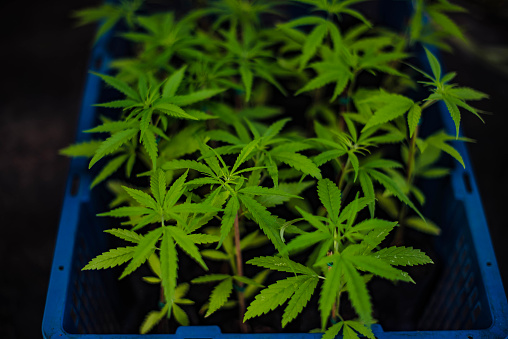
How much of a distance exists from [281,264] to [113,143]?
0.48 meters

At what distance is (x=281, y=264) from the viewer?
101 centimetres

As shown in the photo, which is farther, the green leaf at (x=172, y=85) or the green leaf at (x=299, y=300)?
the green leaf at (x=172, y=85)

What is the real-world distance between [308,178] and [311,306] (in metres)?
0.39

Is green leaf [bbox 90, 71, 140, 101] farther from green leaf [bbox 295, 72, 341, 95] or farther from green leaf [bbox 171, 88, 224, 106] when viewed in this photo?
green leaf [bbox 295, 72, 341, 95]

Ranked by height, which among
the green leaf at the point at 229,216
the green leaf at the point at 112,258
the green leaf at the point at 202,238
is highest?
the green leaf at the point at 229,216

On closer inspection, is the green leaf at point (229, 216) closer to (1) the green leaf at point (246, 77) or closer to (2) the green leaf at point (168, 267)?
(2) the green leaf at point (168, 267)

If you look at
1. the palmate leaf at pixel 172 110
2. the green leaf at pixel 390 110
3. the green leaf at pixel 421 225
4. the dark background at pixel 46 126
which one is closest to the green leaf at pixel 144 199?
the palmate leaf at pixel 172 110

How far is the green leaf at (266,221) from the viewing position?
36.5 inches

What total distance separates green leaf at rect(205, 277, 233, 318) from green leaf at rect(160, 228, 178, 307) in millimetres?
237

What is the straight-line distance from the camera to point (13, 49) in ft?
9.33

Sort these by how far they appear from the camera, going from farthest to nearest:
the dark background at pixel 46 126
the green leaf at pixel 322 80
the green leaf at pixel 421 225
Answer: the dark background at pixel 46 126 < the green leaf at pixel 421 225 < the green leaf at pixel 322 80

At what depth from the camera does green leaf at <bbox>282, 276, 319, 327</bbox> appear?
95cm

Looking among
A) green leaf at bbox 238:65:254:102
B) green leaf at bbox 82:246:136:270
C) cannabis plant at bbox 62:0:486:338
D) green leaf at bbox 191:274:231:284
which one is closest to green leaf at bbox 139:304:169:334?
cannabis plant at bbox 62:0:486:338

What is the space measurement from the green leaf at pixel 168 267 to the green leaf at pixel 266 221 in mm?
178
